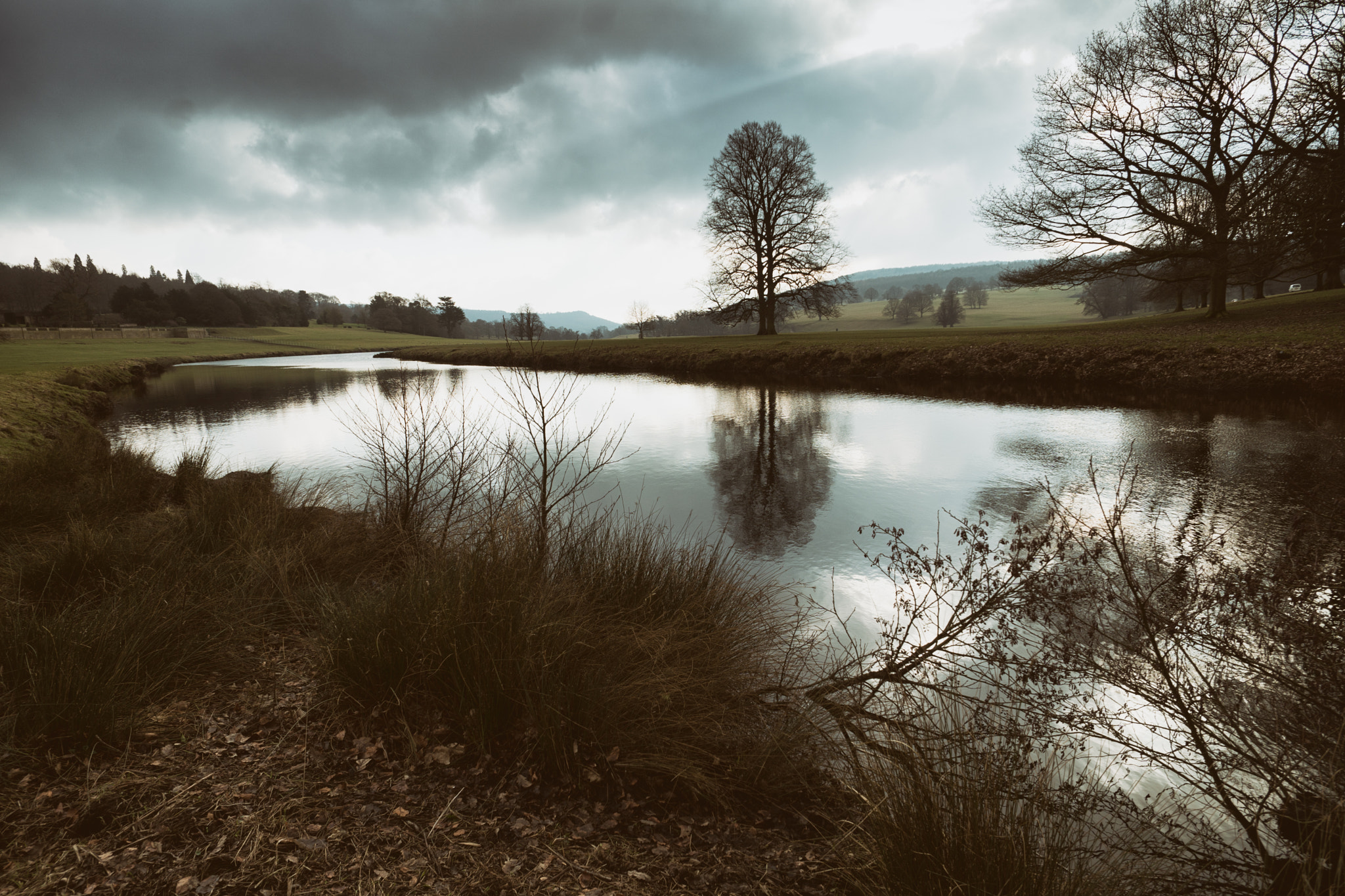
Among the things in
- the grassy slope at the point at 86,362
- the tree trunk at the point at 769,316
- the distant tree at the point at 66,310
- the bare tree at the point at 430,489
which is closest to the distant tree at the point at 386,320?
the grassy slope at the point at 86,362

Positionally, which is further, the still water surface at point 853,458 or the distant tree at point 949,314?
the distant tree at point 949,314

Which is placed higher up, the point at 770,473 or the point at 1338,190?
the point at 1338,190

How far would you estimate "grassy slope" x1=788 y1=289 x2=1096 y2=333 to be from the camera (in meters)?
79.6

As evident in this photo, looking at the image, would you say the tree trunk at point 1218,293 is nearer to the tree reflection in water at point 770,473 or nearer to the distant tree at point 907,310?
the tree reflection in water at point 770,473

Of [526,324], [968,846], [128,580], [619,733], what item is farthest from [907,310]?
Result: [968,846]

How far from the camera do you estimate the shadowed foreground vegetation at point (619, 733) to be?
2.24 meters

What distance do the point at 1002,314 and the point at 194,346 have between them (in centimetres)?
10496

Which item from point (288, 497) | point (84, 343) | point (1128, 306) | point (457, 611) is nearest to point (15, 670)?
point (457, 611)

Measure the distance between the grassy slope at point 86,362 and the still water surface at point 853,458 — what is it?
1326mm

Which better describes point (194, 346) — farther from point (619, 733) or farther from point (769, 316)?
point (619, 733)

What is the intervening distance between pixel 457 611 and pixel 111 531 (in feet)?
13.3

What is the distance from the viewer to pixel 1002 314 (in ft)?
301

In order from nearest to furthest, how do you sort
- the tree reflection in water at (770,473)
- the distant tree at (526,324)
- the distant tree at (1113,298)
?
the distant tree at (526,324)
the tree reflection in water at (770,473)
the distant tree at (1113,298)

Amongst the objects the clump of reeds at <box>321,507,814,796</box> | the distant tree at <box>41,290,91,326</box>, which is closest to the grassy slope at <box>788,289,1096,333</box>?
the clump of reeds at <box>321,507,814,796</box>
